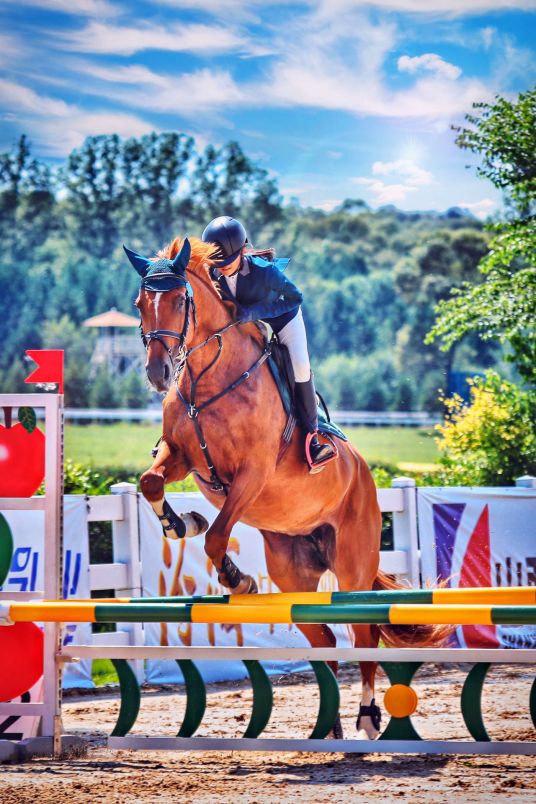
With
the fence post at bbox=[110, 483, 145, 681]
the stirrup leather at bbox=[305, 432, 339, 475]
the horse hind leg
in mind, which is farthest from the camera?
the fence post at bbox=[110, 483, 145, 681]

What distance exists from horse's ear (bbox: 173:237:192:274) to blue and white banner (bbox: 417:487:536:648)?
379 centimetres

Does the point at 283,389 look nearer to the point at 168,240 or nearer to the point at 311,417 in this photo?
the point at 311,417

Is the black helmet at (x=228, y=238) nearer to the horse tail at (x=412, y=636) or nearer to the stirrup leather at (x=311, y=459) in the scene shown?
the stirrup leather at (x=311, y=459)

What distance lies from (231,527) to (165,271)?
105 cm

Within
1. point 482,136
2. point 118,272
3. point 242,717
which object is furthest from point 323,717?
point 118,272

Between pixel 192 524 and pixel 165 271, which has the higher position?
pixel 165 271

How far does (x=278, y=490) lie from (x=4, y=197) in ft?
84.5

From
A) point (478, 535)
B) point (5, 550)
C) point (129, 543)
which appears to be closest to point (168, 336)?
point (5, 550)

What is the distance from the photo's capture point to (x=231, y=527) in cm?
392

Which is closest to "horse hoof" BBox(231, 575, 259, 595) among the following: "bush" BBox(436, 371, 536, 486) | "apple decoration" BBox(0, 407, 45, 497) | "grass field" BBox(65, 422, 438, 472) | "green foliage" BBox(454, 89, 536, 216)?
"apple decoration" BBox(0, 407, 45, 497)

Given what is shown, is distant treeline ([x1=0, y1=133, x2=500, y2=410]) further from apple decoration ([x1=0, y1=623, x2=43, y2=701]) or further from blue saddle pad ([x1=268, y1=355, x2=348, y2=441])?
apple decoration ([x1=0, y1=623, x2=43, y2=701])

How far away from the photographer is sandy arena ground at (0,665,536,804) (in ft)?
10.5

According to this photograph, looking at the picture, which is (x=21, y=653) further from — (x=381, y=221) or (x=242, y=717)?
(x=381, y=221)

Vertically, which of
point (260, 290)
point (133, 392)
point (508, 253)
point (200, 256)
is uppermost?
point (133, 392)
